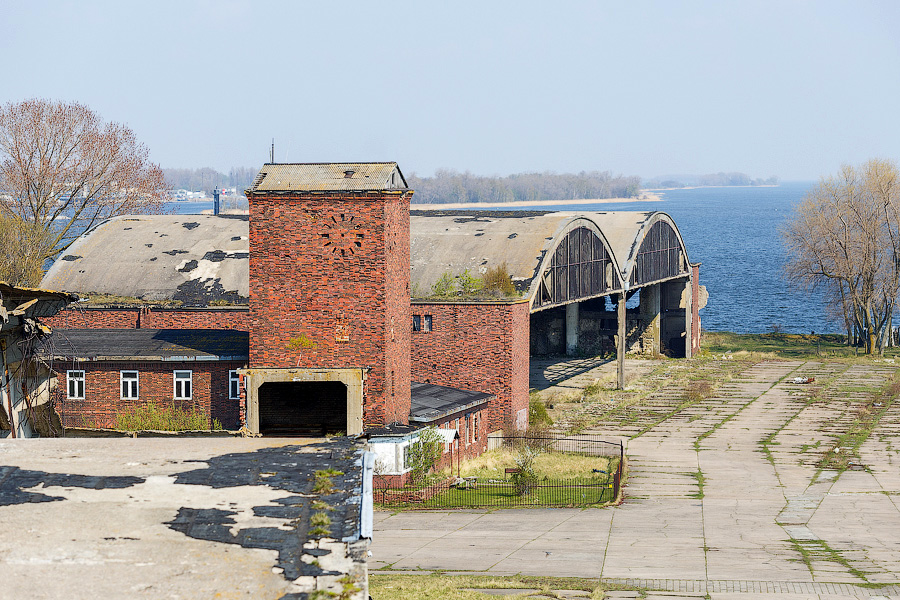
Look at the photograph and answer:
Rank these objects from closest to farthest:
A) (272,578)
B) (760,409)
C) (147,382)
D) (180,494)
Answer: (272,578)
(180,494)
(147,382)
(760,409)

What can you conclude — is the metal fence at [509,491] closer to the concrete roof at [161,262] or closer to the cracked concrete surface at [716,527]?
the cracked concrete surface at [716,527]

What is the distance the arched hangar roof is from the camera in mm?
40125

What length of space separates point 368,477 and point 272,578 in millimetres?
2784

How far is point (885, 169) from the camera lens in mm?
66250

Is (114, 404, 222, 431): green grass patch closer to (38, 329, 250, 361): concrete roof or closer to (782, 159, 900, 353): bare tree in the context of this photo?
(38, 329, 250, 361): concrete roof

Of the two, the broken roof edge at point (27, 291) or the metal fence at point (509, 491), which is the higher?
the broken roof edge at point (27, 291)

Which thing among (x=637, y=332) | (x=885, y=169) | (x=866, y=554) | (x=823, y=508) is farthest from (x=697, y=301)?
(x=866, y=554)

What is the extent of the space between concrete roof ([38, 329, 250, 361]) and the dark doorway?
146 cm

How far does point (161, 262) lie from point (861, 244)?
140ft

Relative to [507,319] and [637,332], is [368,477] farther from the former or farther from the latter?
[637,332]

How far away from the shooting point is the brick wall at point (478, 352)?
3659 cm

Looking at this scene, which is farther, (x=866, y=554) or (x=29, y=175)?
(x=29, y=175)

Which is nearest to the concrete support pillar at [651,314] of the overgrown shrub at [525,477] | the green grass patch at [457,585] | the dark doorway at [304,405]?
the overgrown shrub at [525,477]

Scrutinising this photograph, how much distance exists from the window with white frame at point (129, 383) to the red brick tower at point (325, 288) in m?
4.73
